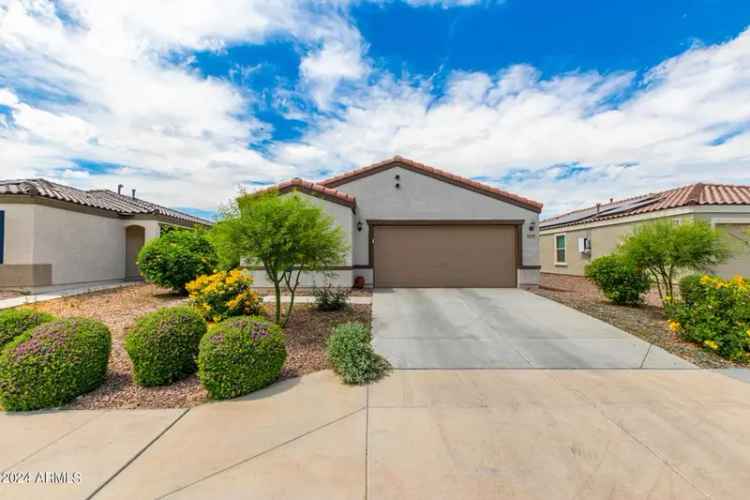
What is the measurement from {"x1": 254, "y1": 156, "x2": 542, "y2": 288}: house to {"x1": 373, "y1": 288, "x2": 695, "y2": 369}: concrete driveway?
2.50 m

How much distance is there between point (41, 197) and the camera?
10578 mm

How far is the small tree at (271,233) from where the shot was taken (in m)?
5.80

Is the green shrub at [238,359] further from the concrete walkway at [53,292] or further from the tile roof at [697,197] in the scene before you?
the tile roof at [697,197]

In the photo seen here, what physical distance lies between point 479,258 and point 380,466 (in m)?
10.2

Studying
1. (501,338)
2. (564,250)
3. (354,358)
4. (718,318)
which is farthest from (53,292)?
(564,250)

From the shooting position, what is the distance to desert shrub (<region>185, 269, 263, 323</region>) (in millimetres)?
6336

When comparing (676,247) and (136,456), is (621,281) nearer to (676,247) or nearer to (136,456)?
(676,247)

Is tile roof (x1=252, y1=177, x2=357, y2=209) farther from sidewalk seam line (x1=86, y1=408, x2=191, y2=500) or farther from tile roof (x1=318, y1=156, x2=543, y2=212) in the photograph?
sidewalk seam line (x1=86, y1=408, x2=191, y2=500)

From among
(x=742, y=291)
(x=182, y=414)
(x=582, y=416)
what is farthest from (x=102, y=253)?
(x=742, y=291)

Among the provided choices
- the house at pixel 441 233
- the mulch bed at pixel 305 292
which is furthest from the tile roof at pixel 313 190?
the mulch bed at pixel 305 292

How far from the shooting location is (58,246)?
11.2 metres

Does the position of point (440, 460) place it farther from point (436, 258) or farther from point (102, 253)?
point (102, 253)

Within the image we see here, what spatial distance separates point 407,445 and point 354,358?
1.71 m

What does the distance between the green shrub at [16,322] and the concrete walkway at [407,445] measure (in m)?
1.46
